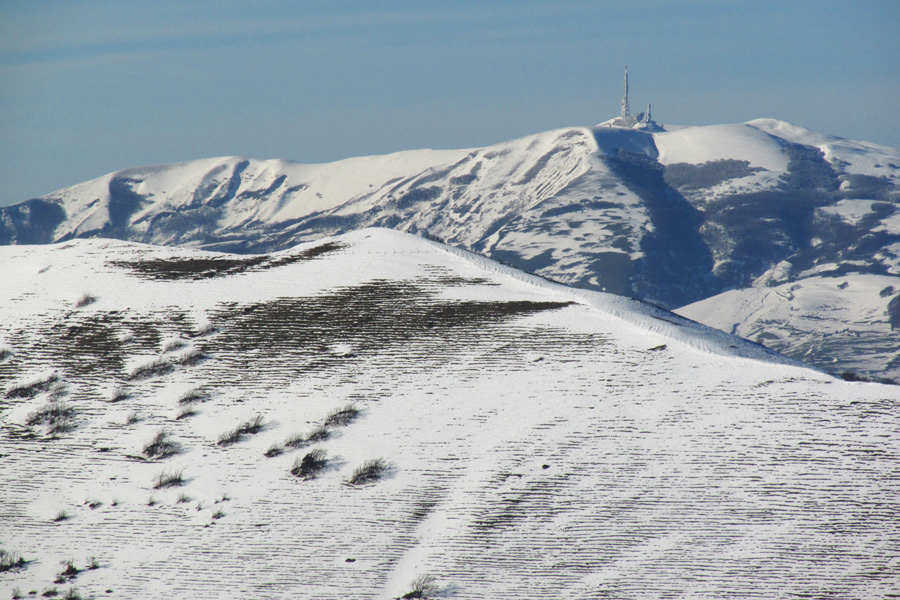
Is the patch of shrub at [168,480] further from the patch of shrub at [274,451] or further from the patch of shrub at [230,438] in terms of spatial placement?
the patch of shrub at [274,451]

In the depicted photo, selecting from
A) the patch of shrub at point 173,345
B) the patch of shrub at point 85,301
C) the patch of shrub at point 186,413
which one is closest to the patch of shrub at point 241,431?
the patch of shrub at point 186,413

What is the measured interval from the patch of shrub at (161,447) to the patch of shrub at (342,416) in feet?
29.2

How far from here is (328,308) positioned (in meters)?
65.9

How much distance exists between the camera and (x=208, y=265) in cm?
7950

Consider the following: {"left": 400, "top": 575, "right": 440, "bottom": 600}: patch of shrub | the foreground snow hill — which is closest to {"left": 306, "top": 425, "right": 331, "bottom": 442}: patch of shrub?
the foreground snow hill

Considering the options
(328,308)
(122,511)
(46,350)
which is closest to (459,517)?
(122,511)

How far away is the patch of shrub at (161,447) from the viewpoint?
49562 millimetres

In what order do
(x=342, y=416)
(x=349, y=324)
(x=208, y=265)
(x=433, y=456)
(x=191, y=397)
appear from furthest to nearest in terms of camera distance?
1. (x=208, y=265)
2. (x=349, y=324)
3. (x=191, y=397)
4. (x=342, y=416)
5. (x=433, y=456)

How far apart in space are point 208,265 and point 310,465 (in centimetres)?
3702

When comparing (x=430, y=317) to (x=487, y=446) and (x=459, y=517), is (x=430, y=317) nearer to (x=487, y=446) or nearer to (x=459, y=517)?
(x=487, y=446)

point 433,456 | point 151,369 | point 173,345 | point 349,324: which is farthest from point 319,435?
point 173,345

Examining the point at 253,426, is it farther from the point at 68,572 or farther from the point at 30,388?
the point at 30,388

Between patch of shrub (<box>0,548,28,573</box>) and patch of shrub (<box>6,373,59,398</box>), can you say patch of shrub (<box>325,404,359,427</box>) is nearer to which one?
patch of shrub (<box>0,548,28,573</box>)

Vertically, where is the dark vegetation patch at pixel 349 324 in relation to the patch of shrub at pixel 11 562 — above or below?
above
